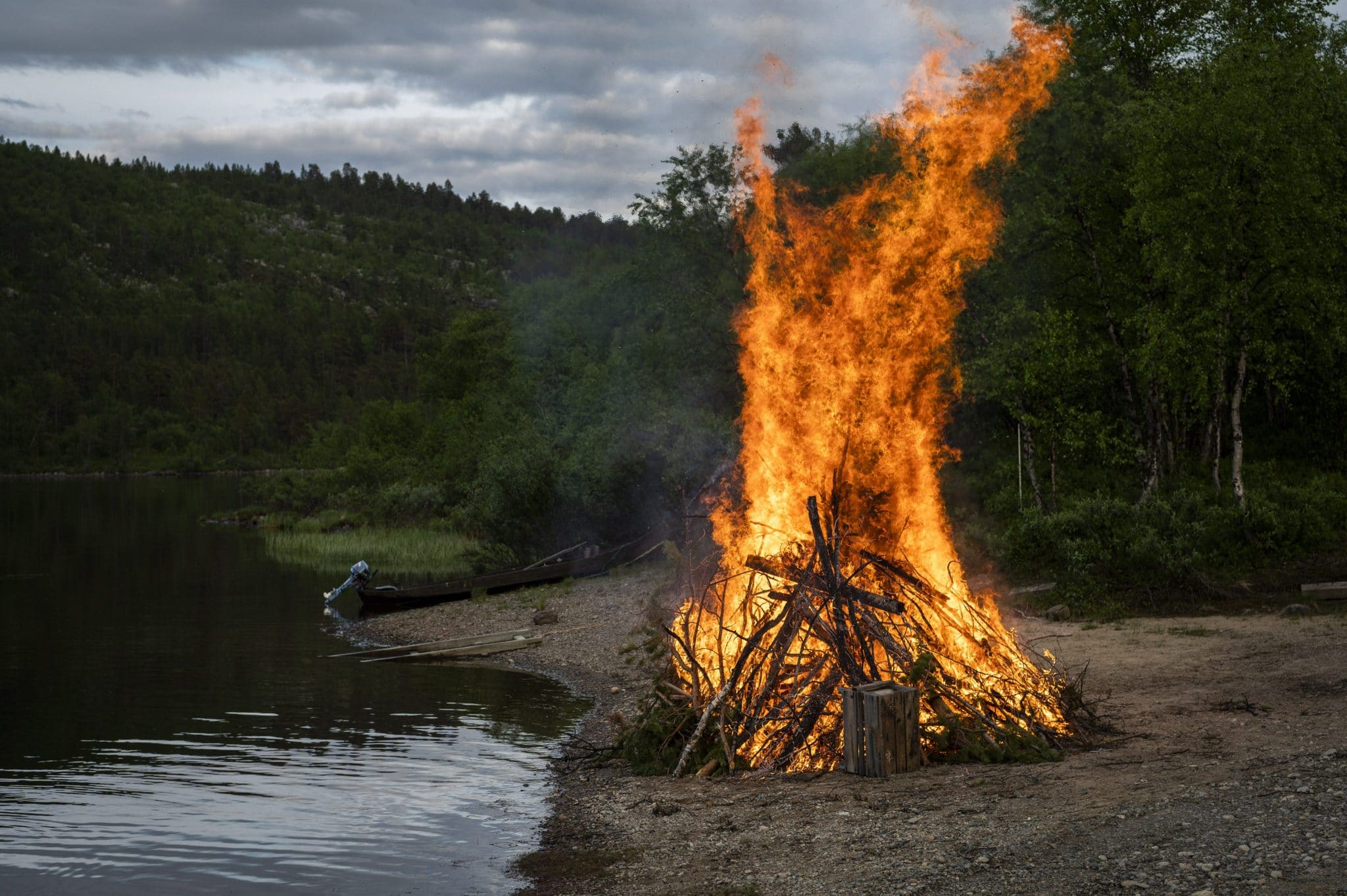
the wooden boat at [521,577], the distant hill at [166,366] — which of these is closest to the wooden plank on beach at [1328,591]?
the wooden boat at [521,577]

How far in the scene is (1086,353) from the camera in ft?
91.2

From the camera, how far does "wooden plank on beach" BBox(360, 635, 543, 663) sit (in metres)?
25.5

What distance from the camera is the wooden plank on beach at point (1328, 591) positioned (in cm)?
2111

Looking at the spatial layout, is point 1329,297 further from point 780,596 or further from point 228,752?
point 228,752

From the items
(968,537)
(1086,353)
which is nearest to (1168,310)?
(1086,353)

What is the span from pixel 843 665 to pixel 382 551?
36.2 metres

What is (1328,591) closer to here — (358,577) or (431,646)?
(431,646)

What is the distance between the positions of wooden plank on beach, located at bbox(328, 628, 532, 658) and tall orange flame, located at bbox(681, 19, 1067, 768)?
→ 11.6 metres

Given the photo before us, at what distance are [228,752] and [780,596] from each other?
336 inches

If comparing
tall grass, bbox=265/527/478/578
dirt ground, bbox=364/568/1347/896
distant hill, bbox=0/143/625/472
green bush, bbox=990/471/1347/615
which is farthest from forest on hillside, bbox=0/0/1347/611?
distant hill, bbox=0/143/625/472

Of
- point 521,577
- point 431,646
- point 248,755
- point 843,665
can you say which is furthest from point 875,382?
point 521,577

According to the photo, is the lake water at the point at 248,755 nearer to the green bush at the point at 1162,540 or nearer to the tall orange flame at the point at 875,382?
the tall orange flame at the point at 875,382

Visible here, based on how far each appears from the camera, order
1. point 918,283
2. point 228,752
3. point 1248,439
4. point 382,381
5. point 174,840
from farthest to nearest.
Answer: point 382,381 → point 1248,439 → point 228,752 → point 918,283 → point 174,840

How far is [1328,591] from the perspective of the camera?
69.6ft
